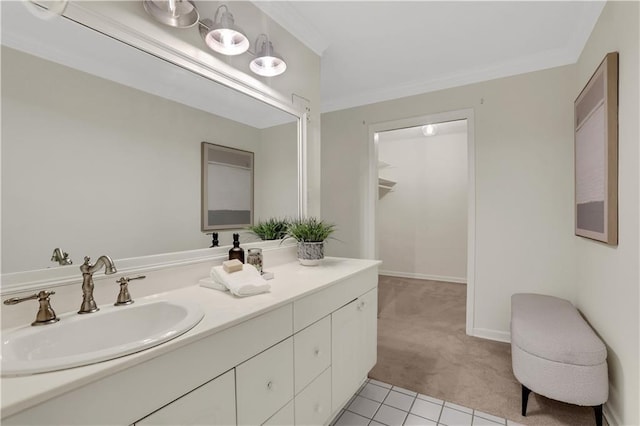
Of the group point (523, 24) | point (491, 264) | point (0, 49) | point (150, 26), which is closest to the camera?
point (0, 49)

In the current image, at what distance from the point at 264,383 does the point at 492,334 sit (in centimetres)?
252

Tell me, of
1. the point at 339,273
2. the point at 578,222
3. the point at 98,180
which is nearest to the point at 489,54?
the point at 578,222

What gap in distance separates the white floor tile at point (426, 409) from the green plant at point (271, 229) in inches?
53.9

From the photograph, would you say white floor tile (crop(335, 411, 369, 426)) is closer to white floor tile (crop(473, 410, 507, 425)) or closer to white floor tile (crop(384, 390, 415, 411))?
white floor tile (crop(384, 390, 415, 411))

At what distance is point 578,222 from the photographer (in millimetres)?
2227

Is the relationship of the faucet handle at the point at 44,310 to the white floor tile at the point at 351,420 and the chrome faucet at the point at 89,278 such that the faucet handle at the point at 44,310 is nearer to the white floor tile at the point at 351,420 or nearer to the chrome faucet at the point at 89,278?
the chrome faucet at the point at 89,278

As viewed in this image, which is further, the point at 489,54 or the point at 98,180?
the point at 489,54

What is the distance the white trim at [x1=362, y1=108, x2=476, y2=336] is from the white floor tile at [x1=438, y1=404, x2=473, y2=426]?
1.23 metres

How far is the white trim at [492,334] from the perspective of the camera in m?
2.70

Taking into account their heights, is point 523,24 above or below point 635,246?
above

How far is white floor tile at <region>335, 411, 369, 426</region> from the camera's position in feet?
5.50

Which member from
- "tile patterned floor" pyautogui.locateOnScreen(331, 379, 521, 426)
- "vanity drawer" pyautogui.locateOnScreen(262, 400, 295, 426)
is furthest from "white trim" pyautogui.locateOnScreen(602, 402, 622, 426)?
"vanity drawer" pyautogui.locateOnScreen(262, 400, 295, 426)

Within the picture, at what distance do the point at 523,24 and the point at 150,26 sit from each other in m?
2.46

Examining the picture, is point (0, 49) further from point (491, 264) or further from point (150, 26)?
point (491, 264)
